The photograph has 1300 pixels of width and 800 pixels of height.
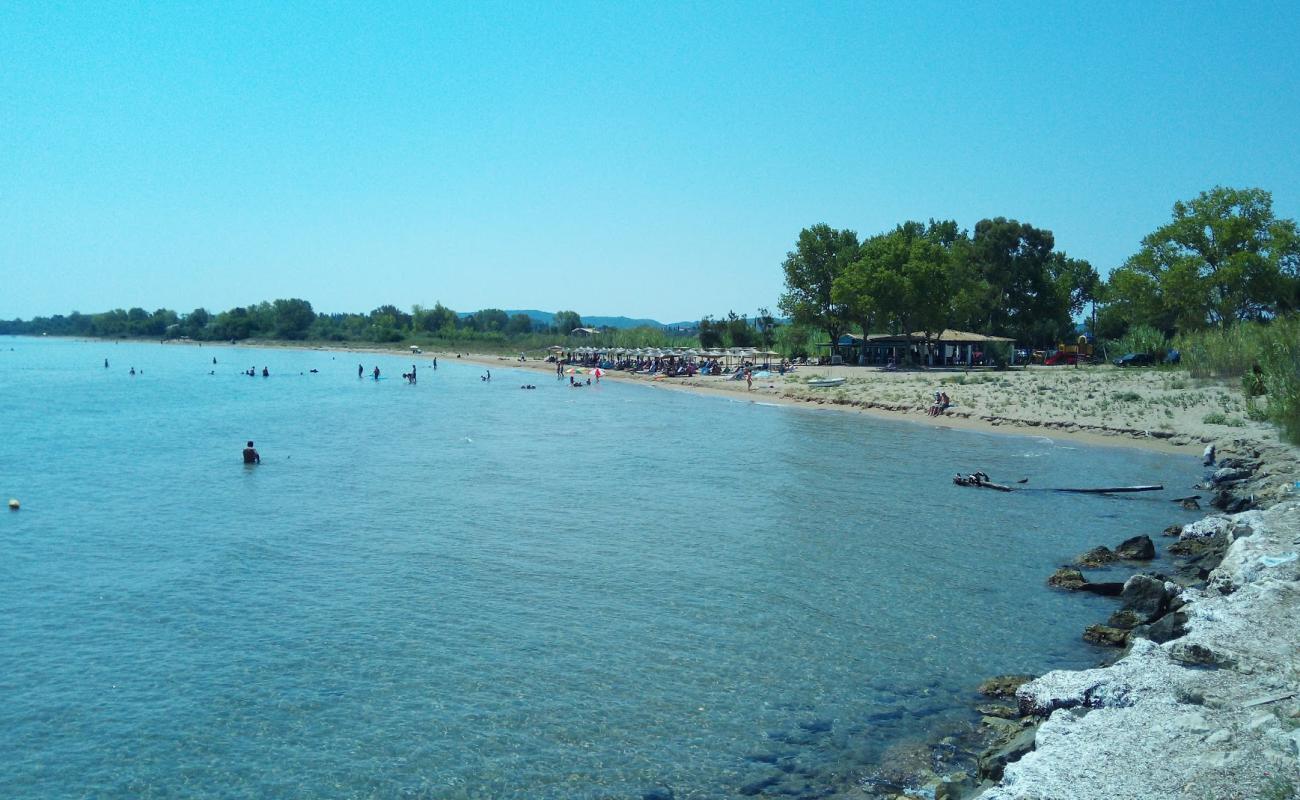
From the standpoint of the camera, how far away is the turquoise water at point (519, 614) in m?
9.38

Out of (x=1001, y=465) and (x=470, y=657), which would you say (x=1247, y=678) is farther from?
(x=1001, y=465)

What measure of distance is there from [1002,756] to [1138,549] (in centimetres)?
1047

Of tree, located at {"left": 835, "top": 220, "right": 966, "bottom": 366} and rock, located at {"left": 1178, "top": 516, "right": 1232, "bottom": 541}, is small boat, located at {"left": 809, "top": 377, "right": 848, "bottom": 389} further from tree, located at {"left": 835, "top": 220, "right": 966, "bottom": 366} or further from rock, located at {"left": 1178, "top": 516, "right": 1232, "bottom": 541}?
rock, located at {"left": 1178, "top": 516, "right": 1232, "bottom": 541}

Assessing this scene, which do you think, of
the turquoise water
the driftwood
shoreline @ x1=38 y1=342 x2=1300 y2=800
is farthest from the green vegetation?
shoreline @ x1=38 y1=342 x2=1300 y2=800

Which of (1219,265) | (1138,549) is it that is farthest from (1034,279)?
(1138,549)

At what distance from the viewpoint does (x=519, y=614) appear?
1389cm

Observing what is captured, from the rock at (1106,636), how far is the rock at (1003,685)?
1.89m

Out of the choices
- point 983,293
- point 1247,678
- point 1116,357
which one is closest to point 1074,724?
point 1247,678

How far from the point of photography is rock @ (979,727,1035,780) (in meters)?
8.02

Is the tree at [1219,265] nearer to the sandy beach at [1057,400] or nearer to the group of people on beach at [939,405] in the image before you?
the sandy beach at [1057,400]

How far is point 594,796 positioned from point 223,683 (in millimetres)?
5596

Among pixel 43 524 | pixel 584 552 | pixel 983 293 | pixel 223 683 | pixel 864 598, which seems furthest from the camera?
pixel 983 293

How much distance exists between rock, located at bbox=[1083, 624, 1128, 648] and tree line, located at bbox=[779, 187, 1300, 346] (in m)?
49.7

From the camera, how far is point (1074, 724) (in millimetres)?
8281
